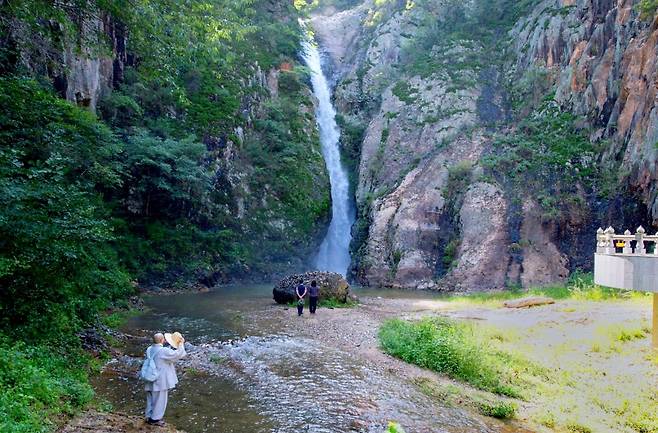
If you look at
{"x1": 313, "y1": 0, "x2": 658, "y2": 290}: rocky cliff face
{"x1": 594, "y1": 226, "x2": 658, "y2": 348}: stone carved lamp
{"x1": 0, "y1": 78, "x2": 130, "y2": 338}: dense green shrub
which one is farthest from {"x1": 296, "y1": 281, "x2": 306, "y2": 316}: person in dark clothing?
{"x1": 313, "y1": 0, "x2": 658, "y2": 290}: rocky cliff face

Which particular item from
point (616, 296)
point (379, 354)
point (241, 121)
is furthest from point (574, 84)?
point (379, 354)

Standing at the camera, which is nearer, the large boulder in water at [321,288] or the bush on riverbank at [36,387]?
the bush on riverbank at [36,387]

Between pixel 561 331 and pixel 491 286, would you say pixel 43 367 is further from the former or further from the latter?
pixel 491 286

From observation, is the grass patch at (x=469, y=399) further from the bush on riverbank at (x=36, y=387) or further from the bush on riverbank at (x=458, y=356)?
the bush on riverbank at (x=36, y=387)

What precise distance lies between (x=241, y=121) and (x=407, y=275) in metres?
16.9

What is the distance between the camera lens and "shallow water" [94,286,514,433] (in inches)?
330

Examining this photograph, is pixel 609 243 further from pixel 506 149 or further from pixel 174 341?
pixel 506 149

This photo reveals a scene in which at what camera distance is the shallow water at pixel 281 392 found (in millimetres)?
8391

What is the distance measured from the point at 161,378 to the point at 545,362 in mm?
9607

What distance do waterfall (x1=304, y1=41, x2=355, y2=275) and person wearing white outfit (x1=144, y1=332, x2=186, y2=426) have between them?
2941cm

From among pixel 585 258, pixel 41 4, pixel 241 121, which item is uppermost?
pixel 241 121

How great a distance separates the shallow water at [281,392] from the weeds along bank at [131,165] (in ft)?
5.06

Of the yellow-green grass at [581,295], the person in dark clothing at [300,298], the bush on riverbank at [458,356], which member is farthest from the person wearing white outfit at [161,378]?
the yellow-green grass at [581,295]

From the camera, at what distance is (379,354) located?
521 inches
